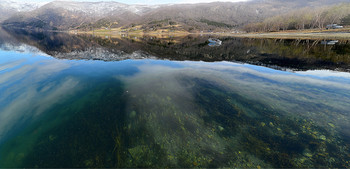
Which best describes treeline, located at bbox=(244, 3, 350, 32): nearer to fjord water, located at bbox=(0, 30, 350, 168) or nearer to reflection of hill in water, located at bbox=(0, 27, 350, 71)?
reflection of hill in water, located at bbox=(0, 27, 350, 71)

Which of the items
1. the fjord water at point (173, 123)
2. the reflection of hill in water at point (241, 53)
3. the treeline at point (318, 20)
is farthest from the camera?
the treeline at point (318, 20)

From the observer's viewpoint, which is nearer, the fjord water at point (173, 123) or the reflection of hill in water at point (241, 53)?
the fjord water at point (173, 123)

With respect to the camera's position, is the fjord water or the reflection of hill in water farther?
the reflection of hill in water

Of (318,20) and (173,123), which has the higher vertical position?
(318,20)

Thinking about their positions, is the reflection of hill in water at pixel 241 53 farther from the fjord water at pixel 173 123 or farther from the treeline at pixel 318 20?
the treeline at pixel 318 20

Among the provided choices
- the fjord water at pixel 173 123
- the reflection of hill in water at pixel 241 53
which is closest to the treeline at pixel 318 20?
the reflection of hill in water at pixel 241 53


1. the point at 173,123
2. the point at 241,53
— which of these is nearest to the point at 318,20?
the point at 241,53

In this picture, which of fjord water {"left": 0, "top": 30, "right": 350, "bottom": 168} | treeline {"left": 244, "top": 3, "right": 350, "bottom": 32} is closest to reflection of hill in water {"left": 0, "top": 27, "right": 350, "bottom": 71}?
fjord water {"left": 0, "top": 30, "right": 350, "bottom": 168}

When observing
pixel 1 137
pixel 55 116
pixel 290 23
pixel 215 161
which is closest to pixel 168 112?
pixel 215 161

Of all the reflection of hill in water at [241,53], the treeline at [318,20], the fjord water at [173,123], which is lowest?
the fjord water at [173,123]

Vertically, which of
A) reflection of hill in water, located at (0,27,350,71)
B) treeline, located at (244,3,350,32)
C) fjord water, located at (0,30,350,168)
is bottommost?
fjord water, located at (0,30,350,168)

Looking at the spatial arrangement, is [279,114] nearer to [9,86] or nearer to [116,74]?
[116,74]

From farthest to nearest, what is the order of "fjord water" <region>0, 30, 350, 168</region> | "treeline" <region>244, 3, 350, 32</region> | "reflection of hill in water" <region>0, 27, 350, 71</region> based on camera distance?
"treeline" <region>244, 3, 350, 32</region> → "reflection of hill in water" <region>0, 27, 350, 71</region> → "fjord water" <region>0, 30, 350, 168</region>

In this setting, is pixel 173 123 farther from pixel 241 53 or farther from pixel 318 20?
pixel 318 20
